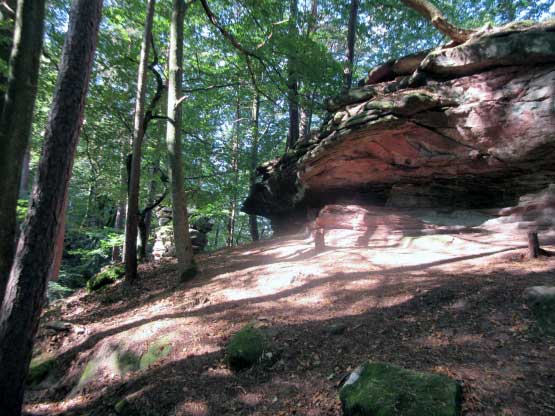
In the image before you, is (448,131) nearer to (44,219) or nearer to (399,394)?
(399,394)

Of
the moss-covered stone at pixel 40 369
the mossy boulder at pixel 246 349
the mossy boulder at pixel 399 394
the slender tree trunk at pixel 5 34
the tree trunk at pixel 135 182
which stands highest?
the slender tree trunk at pixel 5 34

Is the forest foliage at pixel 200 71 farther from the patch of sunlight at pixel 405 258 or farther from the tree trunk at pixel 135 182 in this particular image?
the patch of sunlight at pixel 405 258

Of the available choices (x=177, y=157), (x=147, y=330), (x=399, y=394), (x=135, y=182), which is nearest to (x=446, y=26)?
(x=177, y=157)

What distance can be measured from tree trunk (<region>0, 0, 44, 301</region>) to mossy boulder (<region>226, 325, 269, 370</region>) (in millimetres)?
3660

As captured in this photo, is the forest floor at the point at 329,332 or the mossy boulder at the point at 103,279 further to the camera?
the mossy boulder at the point at 103,279

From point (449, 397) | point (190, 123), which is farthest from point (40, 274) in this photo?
point (190, 123)

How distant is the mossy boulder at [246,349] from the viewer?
4012 mm

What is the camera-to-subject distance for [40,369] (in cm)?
573

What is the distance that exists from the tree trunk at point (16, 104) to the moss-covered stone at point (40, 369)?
234 cm

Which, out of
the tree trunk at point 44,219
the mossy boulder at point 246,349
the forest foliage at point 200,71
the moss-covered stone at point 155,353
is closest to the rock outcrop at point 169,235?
the forest foliage at point 200,71

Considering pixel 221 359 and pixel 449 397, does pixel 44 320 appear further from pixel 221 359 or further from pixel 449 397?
pixel 449 397

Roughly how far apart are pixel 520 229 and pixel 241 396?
752cm

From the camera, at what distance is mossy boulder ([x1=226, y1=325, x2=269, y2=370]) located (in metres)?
4.01

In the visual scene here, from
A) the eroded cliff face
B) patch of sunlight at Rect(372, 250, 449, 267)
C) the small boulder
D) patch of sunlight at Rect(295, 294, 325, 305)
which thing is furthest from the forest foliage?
the small boulder
